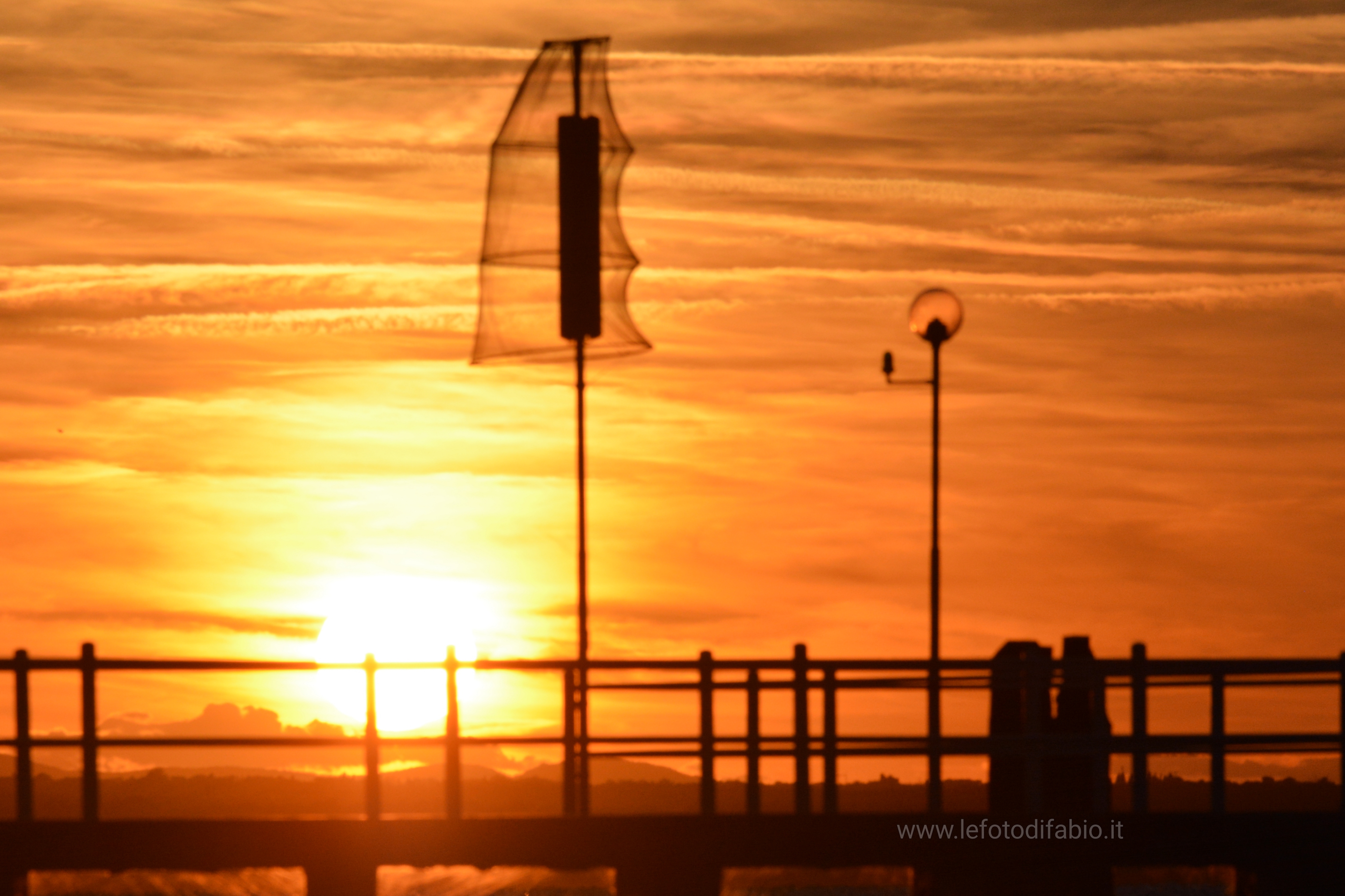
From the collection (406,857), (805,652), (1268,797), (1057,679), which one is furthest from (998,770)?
(1268,797)

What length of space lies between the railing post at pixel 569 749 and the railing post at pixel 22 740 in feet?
13.7

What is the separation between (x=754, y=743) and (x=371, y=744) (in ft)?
10.2

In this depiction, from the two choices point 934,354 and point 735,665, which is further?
point 934,354

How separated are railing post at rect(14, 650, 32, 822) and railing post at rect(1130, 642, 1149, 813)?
8.79 meters

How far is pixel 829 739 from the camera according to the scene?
15492 millimetres

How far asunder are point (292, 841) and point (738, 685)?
147 inches

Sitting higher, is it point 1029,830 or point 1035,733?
point 1035,733

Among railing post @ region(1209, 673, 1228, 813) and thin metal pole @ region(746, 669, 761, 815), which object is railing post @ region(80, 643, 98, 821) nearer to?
thin metal pole @ region(746, 669, 761, 815)

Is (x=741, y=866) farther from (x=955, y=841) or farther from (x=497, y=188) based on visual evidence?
(x=497, y=188)

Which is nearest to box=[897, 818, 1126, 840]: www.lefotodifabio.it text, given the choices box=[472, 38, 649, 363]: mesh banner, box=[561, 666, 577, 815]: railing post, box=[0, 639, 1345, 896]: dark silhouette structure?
box=[0, 639, 1345, 896]: dark silhouette structure

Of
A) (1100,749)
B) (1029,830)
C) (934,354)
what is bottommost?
(1029,830)

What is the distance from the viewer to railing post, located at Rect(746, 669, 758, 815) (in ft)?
50.8

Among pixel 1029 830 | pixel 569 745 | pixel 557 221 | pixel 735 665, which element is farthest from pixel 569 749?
pixel 557 221

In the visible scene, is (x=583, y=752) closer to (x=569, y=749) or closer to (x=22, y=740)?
(x=569, y=749)
